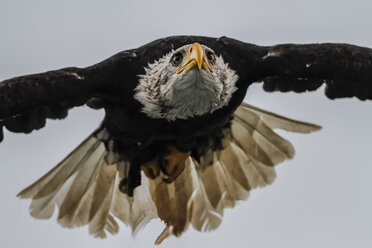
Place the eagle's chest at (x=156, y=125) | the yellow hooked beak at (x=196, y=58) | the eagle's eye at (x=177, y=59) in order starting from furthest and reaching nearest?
the eagle's chest at (x=156, y=125) < the eagle's eye at (x=177, y=59) < the yellow hooked beak at (x=196, y=58)

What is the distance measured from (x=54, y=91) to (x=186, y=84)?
974 millimetres

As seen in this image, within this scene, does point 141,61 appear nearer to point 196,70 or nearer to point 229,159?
point 196,70

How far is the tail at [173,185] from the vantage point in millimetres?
9117

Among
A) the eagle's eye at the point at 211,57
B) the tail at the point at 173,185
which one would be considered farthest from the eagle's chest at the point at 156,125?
the tail at the point at 173,185

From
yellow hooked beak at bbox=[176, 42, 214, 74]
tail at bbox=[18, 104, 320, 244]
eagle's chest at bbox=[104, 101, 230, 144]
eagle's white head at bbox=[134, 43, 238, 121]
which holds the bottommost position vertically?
tail at bbox=[18, 104, 320, 244]

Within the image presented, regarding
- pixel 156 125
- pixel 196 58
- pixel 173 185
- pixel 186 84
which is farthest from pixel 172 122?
pixel 173 185

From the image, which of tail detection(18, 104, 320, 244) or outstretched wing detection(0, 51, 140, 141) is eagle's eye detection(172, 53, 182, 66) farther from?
tail detection(18, 104, 320, 244)

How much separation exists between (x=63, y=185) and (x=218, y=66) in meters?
2.10

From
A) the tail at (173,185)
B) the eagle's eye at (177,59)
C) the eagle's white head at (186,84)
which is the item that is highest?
the eagle's eye at (177,59)

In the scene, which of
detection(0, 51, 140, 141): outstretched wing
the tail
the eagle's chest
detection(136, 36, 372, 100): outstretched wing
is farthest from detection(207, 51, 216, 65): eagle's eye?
the tail

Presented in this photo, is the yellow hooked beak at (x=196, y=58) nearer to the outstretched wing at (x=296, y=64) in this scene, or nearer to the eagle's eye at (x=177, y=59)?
the eagle's eye at (x=177, y=59)

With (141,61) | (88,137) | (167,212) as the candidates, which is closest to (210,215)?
(167,212)

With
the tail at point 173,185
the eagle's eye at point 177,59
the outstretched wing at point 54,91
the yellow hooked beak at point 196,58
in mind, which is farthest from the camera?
the tail at point 173,185

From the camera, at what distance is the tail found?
9.12m
